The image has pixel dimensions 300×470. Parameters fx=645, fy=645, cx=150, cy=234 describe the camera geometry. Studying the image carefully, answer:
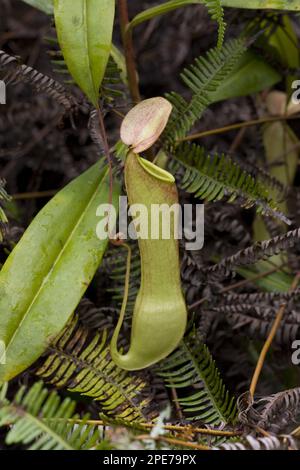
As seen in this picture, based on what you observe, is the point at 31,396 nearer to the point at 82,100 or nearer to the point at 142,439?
the point at 142,439

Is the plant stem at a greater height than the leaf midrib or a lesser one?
greater

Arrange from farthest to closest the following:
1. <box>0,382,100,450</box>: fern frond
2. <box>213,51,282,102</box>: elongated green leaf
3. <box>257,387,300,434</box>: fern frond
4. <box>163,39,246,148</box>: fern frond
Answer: <box>213,51,282,102</box>: elongated green leaf → <box>163,39,246,148</box>: fern frond → <box>257,387,300,434</box>: fern frond → <box>0,382,100,450</box>: fern frond

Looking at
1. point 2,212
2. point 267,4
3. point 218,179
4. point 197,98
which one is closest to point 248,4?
point 267,4

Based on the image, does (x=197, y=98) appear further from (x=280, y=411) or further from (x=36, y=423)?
(x=36, y=423)

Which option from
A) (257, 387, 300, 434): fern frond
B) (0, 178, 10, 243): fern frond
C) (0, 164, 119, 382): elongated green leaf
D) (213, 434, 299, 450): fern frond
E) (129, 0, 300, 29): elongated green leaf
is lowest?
(257, 387, 300, 434): fern frond

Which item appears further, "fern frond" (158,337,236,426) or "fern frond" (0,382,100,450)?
"fern frond" (158,337,236,426)

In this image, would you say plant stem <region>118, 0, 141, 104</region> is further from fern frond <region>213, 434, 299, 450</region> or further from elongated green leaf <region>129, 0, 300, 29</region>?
fern frond <region>213, 434, 299, 450</region>

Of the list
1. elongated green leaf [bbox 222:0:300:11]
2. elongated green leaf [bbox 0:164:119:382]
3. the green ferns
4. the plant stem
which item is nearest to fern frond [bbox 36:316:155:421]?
elongated green leaf [bbox 0:164:119:382]
